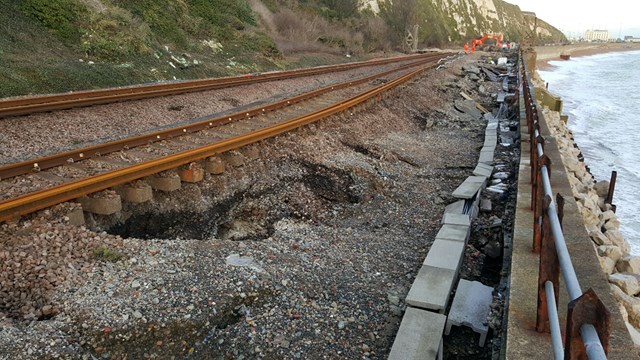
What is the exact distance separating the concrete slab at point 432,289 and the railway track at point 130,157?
390 cm

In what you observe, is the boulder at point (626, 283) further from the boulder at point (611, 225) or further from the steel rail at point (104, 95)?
the steel rail at point (104, 95)

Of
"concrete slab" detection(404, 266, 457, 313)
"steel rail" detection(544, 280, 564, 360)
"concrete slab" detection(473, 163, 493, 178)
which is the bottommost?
"concrete slab" detection(473, 163, 493, 178)

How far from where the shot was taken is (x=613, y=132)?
2756 centimetres

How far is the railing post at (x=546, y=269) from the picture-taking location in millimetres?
3080

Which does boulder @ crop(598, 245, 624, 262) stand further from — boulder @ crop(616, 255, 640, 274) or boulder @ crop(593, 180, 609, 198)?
boulder @ crop(593, 180, 609, 198)

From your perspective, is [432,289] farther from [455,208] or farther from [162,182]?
[162,182]

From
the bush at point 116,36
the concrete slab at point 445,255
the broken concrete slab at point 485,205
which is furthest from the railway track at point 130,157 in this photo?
the bush at point 116,36

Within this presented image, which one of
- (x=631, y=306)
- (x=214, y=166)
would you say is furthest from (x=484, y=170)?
(x=214, y=166)

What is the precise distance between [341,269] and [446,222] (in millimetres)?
1796

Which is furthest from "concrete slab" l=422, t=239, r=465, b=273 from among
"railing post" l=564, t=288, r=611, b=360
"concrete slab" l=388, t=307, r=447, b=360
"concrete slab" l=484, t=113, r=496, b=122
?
"concrete slab" l=484, t=113, r=496, b=122

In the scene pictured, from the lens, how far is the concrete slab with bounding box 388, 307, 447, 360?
12.7ft

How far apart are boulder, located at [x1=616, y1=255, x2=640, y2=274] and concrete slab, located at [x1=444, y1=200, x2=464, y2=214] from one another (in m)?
2.11

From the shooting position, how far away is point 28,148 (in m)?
8.39

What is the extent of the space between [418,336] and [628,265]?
3.95 meters
